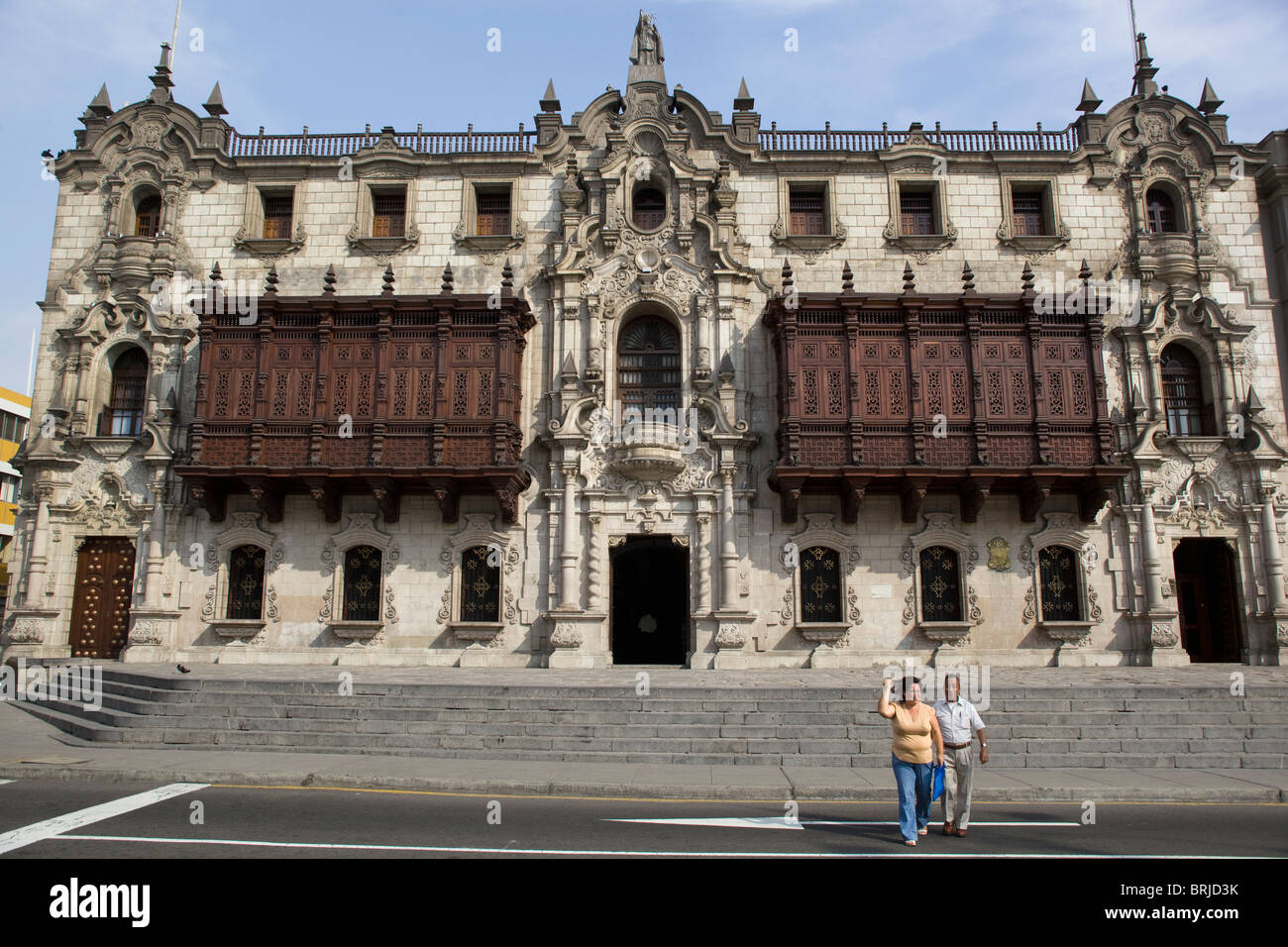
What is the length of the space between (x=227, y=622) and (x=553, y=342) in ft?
38.5

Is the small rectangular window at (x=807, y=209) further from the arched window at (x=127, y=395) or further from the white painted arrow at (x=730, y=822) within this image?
the arched window at (x=127, y=395)

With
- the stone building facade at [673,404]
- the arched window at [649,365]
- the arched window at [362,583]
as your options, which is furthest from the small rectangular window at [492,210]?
the arched window at [362,583]

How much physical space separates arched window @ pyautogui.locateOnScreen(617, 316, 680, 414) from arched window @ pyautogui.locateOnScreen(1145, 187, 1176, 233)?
1469cm

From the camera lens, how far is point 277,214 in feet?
86.8

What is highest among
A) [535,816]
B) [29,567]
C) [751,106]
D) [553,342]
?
[751,106]

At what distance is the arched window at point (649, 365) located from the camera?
24.2 m

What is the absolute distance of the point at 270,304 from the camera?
2341 centimetres

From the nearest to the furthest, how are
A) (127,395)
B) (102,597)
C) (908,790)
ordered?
(908,790) → (102,597) → (127,395)

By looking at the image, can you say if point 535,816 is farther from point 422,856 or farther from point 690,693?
point 690,693

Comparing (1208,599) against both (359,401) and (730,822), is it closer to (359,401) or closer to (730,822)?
(730,822)

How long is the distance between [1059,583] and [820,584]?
6481 mm

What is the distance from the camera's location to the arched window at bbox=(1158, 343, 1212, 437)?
79.6 feet

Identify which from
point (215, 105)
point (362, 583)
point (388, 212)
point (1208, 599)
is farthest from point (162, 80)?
point (1208, 599)
